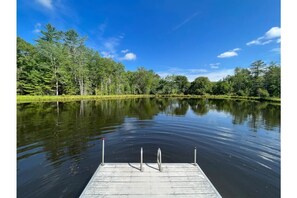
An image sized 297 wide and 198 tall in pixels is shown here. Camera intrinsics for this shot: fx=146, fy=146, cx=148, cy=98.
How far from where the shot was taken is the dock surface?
370cm

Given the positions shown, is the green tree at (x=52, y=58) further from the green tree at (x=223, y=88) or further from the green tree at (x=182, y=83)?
the green tree at (x=223, y=88)

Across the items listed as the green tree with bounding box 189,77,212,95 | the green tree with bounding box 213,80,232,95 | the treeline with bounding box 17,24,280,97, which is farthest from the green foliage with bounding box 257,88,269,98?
the green tree with bounding box 189,77,212,95

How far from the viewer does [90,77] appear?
50938 millimetres

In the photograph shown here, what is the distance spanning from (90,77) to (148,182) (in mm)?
51931

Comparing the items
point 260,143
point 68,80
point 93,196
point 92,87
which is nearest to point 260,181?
point 260,143

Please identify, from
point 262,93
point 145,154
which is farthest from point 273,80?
point 145,154

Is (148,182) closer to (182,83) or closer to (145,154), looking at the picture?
(145,154)

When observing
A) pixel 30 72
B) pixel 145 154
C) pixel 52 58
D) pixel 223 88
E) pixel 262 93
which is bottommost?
pixel 145 154

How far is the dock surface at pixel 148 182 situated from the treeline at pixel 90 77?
3992cm

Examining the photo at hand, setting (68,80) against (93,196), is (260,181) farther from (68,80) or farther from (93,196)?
(68,80)

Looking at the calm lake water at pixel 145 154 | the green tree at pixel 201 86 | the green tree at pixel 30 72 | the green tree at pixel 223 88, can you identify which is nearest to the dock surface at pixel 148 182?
the calm lake water at pixel 145 154

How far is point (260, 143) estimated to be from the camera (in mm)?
8688

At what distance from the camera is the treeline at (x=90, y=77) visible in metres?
36.1
